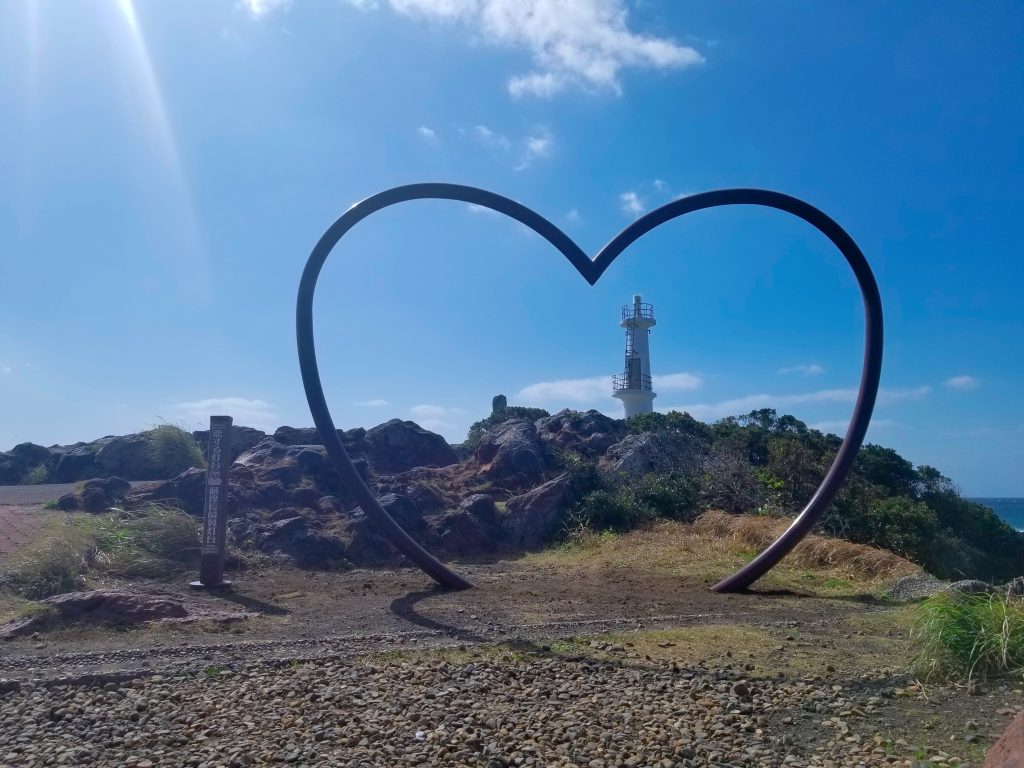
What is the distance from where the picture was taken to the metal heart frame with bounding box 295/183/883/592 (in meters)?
10.2

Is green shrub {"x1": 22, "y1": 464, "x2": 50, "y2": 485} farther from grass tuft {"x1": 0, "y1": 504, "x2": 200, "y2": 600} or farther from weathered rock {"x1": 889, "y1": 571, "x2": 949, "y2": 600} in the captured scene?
weathered rock {"x1": 889, "y1": 571, "x2": 949, "y2": 600}

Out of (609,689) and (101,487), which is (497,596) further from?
(101,487)

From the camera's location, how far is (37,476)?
2102 cm

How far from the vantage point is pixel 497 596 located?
32.5ft

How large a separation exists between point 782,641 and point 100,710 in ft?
17.5

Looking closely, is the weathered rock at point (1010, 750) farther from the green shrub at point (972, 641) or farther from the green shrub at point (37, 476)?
the green shrub at point (37, 476)

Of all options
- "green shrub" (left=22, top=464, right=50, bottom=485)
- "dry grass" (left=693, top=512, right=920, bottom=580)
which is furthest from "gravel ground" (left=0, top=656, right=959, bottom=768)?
"green shrub" (left=22, top=464, right=50, bottom=485)

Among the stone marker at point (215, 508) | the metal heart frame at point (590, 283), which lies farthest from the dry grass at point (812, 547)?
the stone marker at point (215, 508)

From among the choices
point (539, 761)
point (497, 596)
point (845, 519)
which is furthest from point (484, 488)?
point (539, 761)

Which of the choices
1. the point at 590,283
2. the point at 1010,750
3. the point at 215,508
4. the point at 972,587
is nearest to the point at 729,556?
the point at 972,587

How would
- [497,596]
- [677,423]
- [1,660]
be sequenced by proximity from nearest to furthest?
[1,660] → [497,596] → [677,423]

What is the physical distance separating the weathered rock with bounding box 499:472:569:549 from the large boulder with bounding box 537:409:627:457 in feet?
15.7

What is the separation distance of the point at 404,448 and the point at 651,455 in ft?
21.9

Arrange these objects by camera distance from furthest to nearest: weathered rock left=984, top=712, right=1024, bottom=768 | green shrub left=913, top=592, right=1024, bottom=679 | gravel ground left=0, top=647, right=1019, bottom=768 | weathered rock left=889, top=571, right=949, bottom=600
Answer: weathered rock left=889, top=571, right=949, bottom=600
green shrub left=913, top=592, right=1024, bottom=679
gravel ground left=0, top=647, right=1019, bottom=768
weathered rock left=984, top=712, right=1024, bottom=768
